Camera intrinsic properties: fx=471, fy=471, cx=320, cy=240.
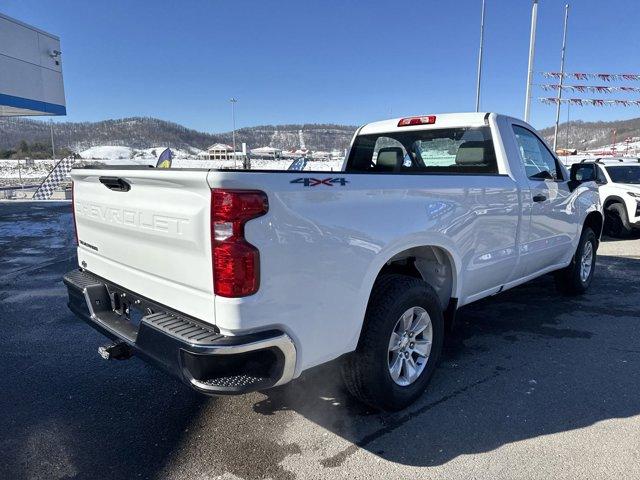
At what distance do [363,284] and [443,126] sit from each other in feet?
7.59

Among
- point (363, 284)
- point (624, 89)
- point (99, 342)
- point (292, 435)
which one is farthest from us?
point (624, 89)

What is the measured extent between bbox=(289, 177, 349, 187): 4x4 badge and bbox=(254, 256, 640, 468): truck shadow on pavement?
108 centimetres

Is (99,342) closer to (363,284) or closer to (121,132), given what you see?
(363,284)

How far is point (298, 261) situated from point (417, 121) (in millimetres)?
2747

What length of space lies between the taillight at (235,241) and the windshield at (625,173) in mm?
10738

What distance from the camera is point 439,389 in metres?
3.36

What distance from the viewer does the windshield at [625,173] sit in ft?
34.0

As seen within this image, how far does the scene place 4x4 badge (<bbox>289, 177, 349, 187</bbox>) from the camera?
2.26 metres

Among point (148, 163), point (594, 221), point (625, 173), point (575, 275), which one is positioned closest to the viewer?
point (575, 275)

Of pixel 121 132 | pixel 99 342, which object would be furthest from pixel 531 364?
pixel 121 132

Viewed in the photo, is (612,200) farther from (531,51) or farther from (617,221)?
(531,51)

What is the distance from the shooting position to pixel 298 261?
2.23 m

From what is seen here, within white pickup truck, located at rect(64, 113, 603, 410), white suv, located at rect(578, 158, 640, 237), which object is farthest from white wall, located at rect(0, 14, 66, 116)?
white suv, located at rect(578, 158, 640, 237)

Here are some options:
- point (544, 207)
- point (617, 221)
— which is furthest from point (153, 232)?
point (617, 221)
